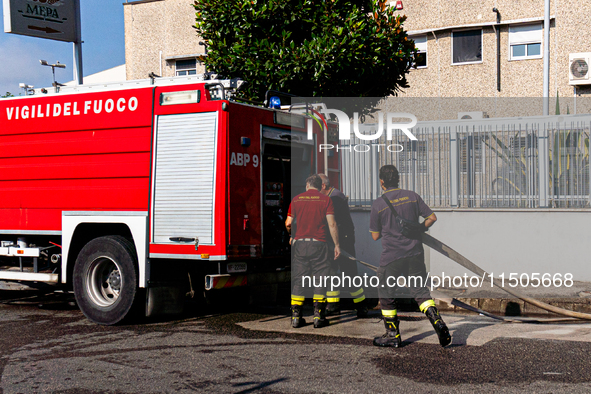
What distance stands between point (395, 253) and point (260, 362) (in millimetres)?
1753

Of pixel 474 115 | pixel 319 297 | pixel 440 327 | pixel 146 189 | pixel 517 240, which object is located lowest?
pixel 440 327

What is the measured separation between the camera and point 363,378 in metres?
5.22

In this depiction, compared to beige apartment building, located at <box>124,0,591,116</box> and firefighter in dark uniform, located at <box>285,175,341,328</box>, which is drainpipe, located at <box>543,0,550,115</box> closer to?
beige apartment building, located at <box>124,0,591,116</box>

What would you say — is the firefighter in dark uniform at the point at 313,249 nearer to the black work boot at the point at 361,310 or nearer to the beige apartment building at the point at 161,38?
the black work boot at the point at 361,310

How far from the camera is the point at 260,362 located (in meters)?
5.79

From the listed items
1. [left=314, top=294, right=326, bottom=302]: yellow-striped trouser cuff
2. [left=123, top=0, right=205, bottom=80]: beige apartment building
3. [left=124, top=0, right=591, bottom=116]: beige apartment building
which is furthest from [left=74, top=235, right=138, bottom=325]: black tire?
[left=123, top=0, right=205, bottom=80]: beige apartment building

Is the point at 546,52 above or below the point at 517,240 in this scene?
above

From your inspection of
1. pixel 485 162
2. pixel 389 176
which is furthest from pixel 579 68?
pixel 389 176

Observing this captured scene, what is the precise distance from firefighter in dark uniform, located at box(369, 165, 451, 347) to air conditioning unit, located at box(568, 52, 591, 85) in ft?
44.1

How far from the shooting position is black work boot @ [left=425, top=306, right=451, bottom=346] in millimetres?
6121

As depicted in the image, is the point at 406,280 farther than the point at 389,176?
No

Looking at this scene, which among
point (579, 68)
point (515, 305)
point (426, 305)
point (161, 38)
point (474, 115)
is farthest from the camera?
point (161, 38)

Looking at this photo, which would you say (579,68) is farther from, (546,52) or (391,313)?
(391,313)

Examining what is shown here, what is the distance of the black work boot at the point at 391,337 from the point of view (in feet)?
20.8
